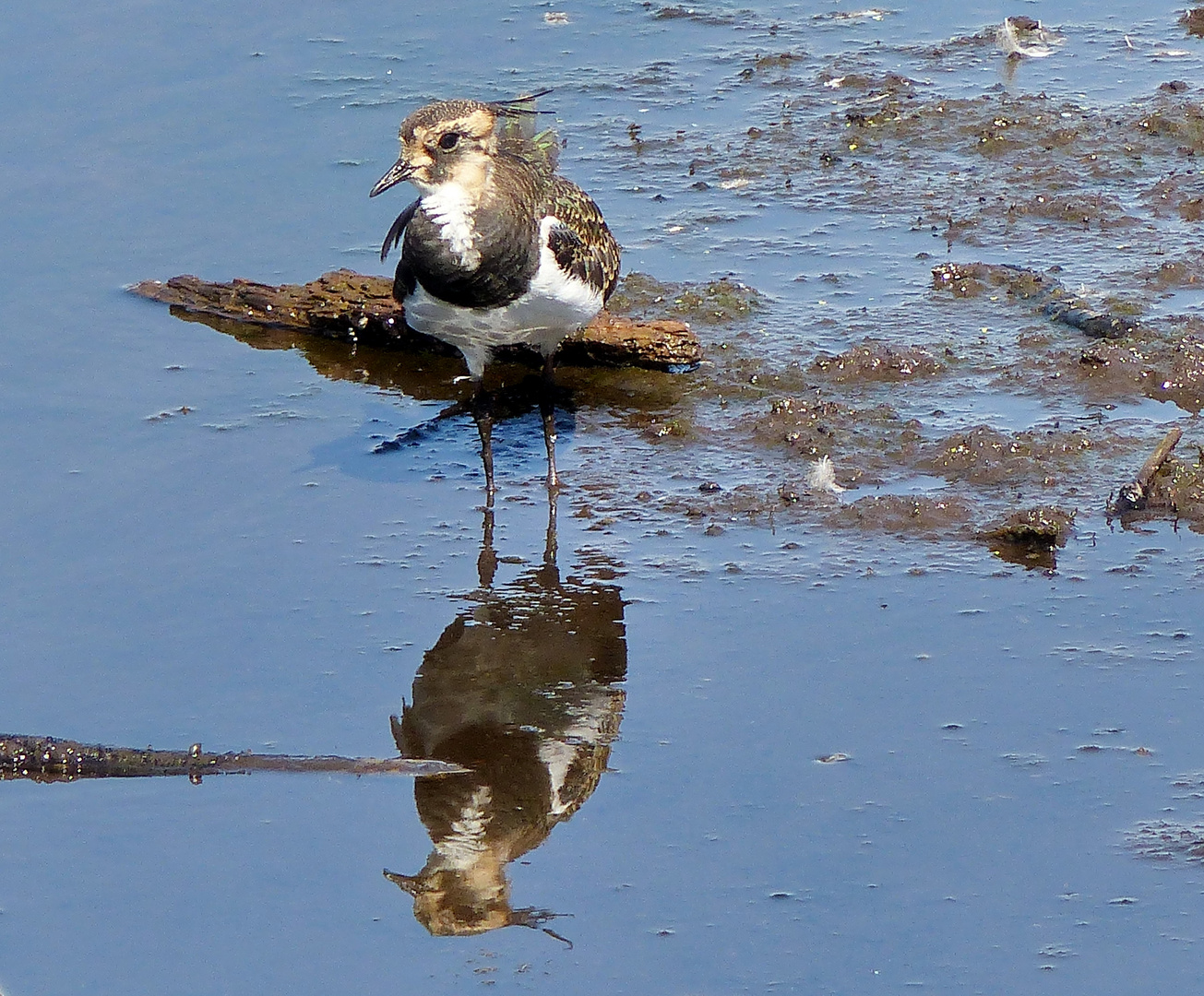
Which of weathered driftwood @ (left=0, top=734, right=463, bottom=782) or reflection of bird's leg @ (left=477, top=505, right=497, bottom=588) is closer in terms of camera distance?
weathered driftwood @ (left=0, top=734, right=463, bottom=782)

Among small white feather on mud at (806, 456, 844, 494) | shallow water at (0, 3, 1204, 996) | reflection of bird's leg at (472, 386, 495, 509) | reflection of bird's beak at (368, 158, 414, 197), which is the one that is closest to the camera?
shallow water at (0, 3, 1204, 996)

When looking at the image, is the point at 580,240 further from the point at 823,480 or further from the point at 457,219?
the point at 823,480

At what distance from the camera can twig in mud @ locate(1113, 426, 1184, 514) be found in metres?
6.92

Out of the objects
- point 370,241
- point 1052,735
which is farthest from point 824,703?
point 370,241

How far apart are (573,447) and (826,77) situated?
4306mm

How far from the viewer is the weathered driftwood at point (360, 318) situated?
8.18 meters

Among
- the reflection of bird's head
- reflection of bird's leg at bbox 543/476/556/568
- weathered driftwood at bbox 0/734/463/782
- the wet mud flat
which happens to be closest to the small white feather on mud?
the wet mud flat

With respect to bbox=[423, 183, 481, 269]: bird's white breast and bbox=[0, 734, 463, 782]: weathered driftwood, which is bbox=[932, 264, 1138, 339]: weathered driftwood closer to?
bbox=[423, 183, 481, 269]: bird's white breast

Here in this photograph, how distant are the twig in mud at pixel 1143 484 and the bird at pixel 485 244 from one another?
2.16m

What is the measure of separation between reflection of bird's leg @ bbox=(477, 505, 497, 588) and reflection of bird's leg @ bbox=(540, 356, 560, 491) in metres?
0.31

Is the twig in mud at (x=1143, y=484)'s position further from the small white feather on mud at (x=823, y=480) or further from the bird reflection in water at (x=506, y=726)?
the bird reflection in water at (x=506, y=726)

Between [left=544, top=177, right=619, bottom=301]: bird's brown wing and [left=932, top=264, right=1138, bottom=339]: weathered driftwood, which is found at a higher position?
[left=544, top=177, right=619, bottom=301]: bird's brown wing

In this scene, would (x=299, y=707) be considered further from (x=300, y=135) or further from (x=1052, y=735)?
(x=300, y=135)

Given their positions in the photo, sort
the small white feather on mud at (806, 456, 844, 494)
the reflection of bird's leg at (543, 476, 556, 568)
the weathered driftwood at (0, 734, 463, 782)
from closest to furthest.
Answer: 1. the weathered driftwood at (0, 734, 463, 782)
2. the reflection of bird's leg at (543, 476, 556, 568)
3. the small white feather on mud at (806, 456, 844, 494)
